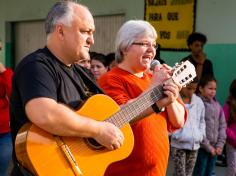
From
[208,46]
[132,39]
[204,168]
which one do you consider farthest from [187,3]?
[132,39]

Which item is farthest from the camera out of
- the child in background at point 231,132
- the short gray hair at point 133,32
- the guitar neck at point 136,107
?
the child in background at point 231,132

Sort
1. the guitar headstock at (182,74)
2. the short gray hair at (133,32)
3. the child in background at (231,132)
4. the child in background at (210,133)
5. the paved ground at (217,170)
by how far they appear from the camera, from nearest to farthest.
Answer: the guitar headstock at (182,74), the short gray hair at (133,32), the child in background at (210,133), the child in background at (231,132), the paved ground at (217,170)

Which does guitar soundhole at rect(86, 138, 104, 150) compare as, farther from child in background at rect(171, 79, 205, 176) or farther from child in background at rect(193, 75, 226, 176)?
child in background at rect(193, 75, 226, 176)

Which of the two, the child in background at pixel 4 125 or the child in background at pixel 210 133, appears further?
the child in background at pixel 210 133

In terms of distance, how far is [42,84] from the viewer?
2.35 m

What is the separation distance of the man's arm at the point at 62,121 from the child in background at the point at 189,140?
109 inches

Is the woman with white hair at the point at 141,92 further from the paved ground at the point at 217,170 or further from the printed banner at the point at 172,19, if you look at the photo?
the printed banner at the point at 172,19

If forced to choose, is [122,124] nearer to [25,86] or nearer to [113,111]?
[113,111]

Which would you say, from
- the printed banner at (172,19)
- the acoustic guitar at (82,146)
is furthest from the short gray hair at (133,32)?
the printed banner at (172,19)

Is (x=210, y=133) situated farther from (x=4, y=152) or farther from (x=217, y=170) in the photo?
(x=4, y=152)

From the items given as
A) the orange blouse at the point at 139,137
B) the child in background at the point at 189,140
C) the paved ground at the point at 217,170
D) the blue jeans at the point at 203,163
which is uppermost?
the orange blouse at the point at 139,137

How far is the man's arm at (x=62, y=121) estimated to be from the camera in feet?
7.56

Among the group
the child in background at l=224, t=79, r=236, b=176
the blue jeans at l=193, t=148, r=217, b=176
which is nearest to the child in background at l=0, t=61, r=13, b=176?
the blue jeans at l=193, t=148, r=217, b=176

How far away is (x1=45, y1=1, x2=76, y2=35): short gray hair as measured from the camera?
8.18 feet
